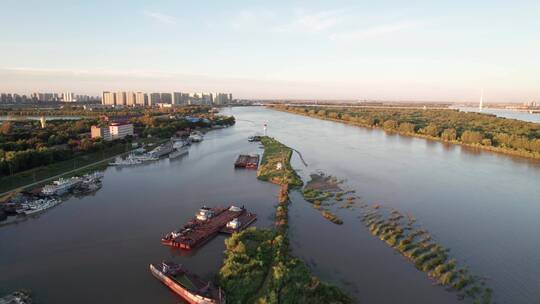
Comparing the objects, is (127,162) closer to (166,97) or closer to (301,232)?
(301,232)

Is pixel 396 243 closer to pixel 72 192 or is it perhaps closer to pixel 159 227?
pixel 159 227

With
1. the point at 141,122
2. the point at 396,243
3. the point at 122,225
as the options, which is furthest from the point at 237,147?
the point at 396,243

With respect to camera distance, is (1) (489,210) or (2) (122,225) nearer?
(2) (122,225)

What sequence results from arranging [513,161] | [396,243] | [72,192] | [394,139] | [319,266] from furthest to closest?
[394,139]
[513,161]
[72,192]
[396,243]
[319,266]

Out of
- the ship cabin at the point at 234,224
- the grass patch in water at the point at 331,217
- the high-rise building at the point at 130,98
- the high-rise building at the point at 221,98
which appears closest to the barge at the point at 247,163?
the grass patch in water at the point at 331,217

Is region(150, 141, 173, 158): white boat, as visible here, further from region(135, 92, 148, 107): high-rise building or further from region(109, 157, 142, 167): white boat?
region(135, 92, 148, 107): high-rise building

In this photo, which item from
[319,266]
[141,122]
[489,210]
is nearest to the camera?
[319,266]
